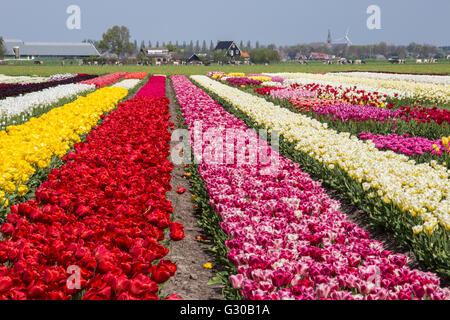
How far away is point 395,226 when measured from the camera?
550 cm

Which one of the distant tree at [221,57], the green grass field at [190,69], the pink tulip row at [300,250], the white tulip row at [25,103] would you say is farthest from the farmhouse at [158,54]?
the pink tulip row at [300,250]

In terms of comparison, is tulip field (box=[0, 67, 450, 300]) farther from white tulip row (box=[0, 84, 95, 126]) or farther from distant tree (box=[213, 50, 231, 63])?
distant tree (box=[213, 50, 231, 63])

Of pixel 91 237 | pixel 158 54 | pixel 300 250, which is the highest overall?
pixel 158 54

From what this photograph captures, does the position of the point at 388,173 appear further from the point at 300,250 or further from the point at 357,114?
the point at 357,114

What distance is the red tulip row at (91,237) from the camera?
315 cm

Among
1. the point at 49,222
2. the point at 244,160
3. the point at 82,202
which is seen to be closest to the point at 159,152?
the point at 244,160

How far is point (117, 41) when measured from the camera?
141 metres

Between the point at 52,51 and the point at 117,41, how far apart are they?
124ft

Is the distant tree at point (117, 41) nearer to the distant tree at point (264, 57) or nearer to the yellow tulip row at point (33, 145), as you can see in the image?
the distant tree at point (264, 57)

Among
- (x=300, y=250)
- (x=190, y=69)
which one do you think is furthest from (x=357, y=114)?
(x=190, y=69)

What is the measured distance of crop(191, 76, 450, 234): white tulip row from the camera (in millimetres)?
5066

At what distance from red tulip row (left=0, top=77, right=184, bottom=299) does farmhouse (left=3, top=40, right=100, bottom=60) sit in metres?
169

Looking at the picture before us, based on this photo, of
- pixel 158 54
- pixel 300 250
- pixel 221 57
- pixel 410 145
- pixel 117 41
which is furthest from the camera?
pixel 158 54
